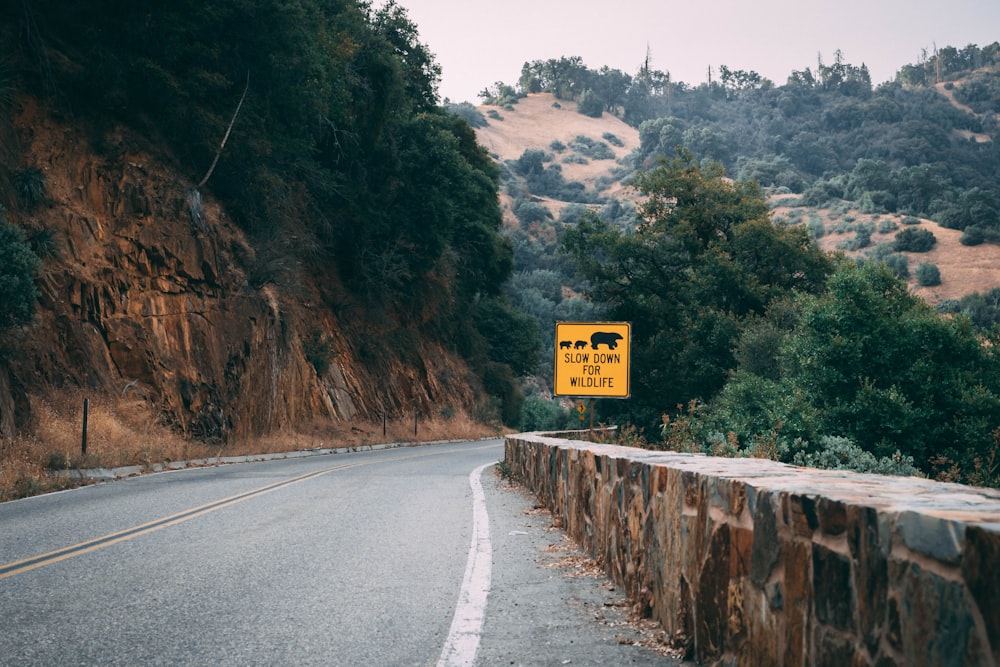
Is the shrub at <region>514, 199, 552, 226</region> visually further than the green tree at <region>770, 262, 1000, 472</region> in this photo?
Yes

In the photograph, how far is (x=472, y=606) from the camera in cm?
630

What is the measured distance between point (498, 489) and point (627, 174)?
452 ft

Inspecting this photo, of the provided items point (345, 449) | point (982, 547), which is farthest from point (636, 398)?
point (982, 547)

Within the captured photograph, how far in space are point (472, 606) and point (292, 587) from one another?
159 cm

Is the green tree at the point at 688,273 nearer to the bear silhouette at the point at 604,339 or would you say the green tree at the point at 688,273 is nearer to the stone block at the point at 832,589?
the bear silhouette at the point at 604,339

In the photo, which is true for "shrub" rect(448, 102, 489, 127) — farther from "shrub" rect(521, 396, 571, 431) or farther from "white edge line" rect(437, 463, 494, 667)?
"white edge line" rect(437, 463, 494, 667)

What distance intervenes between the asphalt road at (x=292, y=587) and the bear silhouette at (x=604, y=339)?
8.75 meters

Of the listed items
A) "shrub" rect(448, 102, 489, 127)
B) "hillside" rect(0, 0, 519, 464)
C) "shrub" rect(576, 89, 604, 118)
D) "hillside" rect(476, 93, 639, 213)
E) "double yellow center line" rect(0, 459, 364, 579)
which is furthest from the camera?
"shrub" rect(576, 89, 604, 118)

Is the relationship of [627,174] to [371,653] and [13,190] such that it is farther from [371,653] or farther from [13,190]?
[371,653]

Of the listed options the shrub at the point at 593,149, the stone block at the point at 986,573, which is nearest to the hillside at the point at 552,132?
the shrub at the point at 593,149

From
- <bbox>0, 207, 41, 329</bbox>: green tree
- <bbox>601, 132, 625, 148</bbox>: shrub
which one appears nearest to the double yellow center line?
<bbox>0, 207, 41, 329</bbox>: green tree

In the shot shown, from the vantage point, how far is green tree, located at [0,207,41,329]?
17.9 metres

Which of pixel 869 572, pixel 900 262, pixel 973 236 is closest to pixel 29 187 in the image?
pixel 869 572

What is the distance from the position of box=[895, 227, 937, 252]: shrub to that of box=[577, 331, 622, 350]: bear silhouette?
76470 millimetres
